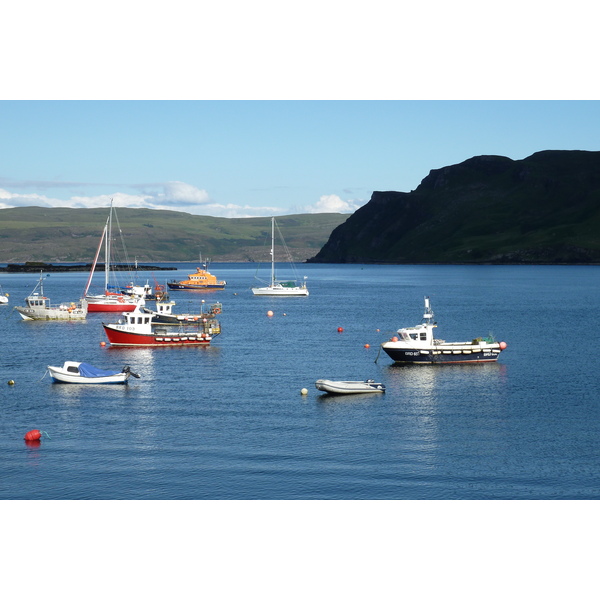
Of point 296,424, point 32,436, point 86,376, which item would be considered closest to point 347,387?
point 296,424

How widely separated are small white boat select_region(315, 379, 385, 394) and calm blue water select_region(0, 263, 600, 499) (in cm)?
114

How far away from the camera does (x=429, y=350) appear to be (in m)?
74.2

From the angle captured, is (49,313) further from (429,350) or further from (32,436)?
(32,436)

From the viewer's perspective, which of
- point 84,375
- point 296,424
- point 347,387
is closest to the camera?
point 296,424

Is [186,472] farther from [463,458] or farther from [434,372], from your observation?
[434,372]

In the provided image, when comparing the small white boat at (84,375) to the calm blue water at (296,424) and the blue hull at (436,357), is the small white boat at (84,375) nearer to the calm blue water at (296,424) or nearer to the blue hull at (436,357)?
the calm blue water at (296,424)

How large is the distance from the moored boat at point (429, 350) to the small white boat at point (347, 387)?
1266 cm

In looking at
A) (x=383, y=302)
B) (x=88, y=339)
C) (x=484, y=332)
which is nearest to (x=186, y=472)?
(x=88, y=339)

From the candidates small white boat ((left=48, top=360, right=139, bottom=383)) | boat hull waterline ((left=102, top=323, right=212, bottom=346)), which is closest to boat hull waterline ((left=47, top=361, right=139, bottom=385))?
small white boat ((left=48, top=360, right=139, bottom=383))

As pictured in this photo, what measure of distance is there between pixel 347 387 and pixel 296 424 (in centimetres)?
1042

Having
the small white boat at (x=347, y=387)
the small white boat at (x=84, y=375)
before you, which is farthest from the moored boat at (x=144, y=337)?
the small white boat at (x=347, y=387)

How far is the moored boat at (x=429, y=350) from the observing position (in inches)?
2926

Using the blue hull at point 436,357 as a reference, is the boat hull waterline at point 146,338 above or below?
above

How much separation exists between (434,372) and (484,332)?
3483 cm
